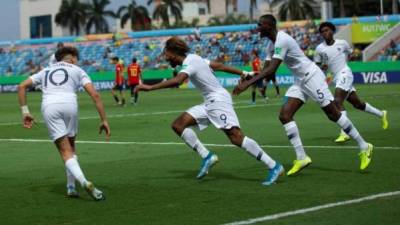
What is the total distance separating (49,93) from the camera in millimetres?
11523

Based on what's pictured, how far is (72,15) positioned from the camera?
133 metres

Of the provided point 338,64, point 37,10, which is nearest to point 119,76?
point 338,64

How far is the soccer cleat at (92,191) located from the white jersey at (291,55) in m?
3.41

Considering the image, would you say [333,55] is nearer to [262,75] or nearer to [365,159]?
[365,159]

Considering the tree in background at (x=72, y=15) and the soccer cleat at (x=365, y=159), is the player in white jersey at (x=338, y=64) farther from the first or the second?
the tree in background at (x=72, y=15)

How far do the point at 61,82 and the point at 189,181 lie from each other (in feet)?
8.43

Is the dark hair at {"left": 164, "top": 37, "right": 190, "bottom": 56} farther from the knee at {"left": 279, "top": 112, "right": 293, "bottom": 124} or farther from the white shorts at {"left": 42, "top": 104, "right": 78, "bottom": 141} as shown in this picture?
the knee at {"left": 279, "top": 112, "right": 293, "bottom": 124}

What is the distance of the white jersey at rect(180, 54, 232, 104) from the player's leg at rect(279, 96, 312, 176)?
1.28m

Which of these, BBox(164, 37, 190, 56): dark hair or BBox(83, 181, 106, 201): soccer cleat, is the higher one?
BBox(164, 37, 190, 56): dark hair

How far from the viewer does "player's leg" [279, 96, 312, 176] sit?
13.4 meters

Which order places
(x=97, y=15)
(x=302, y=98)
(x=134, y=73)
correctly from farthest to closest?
(x=97, y=15), (x=134, y=73), (x=302, y=98)

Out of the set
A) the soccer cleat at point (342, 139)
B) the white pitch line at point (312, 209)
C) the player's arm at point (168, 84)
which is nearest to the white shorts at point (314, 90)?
the player's arm at point (168, 84)

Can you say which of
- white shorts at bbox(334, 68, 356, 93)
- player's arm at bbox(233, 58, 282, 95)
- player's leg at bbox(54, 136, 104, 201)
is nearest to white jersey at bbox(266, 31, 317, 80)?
player's arm at bbox(233, 58, 282, 95)

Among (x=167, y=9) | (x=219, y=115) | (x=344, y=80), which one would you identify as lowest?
(x=219, y=115)
